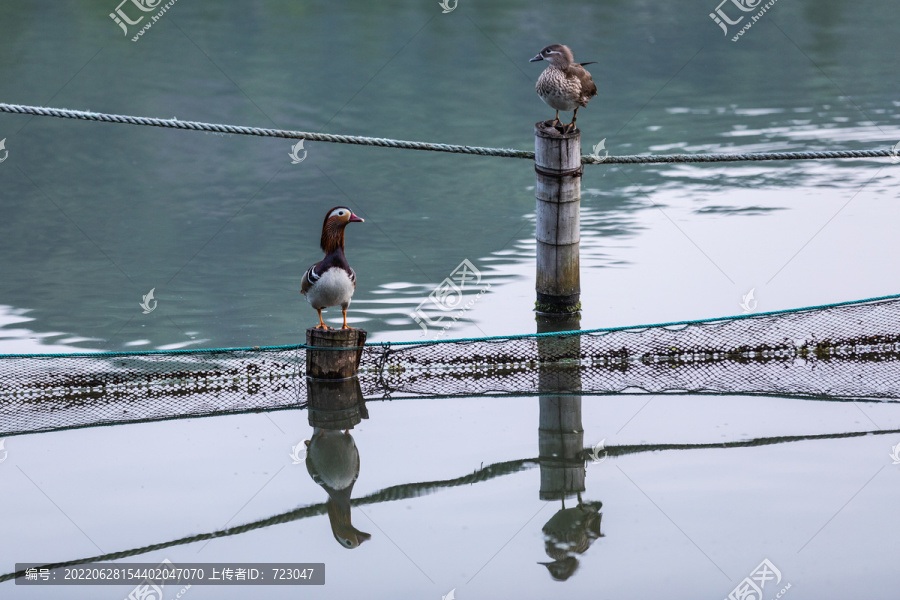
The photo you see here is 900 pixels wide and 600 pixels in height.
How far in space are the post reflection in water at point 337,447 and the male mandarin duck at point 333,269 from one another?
0.46m

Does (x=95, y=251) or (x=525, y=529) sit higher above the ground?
(x=95, y=251)

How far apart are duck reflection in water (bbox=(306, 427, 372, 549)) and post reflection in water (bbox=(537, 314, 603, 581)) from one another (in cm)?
104

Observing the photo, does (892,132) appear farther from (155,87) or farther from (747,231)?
(155,87)

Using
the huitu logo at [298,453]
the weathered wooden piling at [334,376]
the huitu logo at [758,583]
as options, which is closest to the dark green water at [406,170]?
the weathered wooden piling at [334,376]

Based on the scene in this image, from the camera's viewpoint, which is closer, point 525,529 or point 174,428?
point 525,529

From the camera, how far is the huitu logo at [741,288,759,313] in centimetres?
1026

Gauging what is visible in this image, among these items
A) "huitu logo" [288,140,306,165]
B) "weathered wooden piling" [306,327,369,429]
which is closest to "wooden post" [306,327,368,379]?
"weathered wooden piling" [306,327,369,429]

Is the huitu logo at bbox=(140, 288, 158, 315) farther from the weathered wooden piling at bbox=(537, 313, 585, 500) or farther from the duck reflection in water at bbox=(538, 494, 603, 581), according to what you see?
the duck reflection in water at bbox=(538, 494, 603, 581)

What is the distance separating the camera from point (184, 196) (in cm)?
1386

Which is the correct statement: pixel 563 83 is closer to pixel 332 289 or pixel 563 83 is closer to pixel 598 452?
pixel 332 289

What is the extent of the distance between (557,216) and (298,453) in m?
3.04

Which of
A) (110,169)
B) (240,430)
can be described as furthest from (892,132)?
(240,430)

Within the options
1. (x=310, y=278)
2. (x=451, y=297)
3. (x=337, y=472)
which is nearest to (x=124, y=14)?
(x=451, y=297)

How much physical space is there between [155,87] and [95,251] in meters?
7.57
